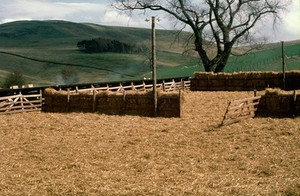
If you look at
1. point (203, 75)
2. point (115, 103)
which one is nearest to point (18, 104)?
point (115, 103)

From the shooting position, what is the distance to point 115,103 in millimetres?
26062

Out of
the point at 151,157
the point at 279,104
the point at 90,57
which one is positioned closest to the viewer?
the point at 151,157

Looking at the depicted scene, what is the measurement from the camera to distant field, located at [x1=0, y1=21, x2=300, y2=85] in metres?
58.5

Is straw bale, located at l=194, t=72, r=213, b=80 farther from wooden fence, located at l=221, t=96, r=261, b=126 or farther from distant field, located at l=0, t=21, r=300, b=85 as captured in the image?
wooden fence, located at l=221, t=96, r=261, b=126

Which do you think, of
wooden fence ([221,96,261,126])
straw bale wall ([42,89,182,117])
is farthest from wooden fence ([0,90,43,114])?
wooden fence ([221,96,261,126])

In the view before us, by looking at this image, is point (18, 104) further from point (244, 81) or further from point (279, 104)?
point (244, 81)

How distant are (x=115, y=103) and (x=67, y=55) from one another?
275ft

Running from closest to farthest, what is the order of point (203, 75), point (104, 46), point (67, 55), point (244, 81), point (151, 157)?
point (151, 157) < point (244, 81) < point (203, 75) < point (67, 55) < point (104, 46)

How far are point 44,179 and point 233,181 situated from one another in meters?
4.71

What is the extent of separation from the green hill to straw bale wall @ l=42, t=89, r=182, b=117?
102ft

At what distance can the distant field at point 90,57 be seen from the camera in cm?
5847

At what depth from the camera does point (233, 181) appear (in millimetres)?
10844

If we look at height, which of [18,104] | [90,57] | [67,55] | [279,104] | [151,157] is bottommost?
[151,157]

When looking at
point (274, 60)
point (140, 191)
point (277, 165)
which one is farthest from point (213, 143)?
point (274, 60)
